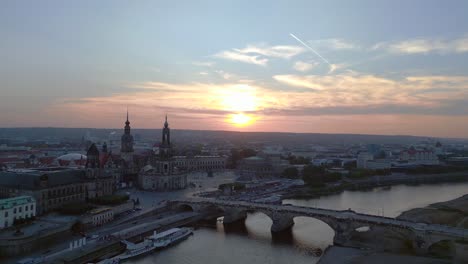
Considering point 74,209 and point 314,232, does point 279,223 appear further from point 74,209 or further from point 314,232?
point 74,209

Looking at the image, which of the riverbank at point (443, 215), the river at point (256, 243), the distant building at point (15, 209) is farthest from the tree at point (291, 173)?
the distant building at point (15, 209)

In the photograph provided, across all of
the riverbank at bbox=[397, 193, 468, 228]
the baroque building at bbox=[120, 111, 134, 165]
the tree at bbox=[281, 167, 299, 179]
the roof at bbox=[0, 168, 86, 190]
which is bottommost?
the riverbank at bbox=[397, 193, 468, 228]

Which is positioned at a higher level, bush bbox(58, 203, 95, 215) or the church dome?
the church dome

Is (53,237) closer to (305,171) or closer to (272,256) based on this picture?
(272,256)

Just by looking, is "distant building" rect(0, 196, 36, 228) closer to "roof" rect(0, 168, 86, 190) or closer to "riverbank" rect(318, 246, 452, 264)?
"roof" rect(0, 168, 86, 190)

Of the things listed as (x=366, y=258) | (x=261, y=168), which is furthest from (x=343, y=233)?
(x=261, y=168)

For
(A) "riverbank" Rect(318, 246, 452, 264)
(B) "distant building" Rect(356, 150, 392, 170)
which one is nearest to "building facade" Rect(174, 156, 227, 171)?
(B) "distant building" Rect(356, 150, 392, 170)

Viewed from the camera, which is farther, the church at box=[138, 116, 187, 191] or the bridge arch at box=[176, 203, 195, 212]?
the church at box=[138, 116, 187, 191]

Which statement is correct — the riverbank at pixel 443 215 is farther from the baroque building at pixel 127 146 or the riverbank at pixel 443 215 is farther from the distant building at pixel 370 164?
the distant building at pixel 370 164
